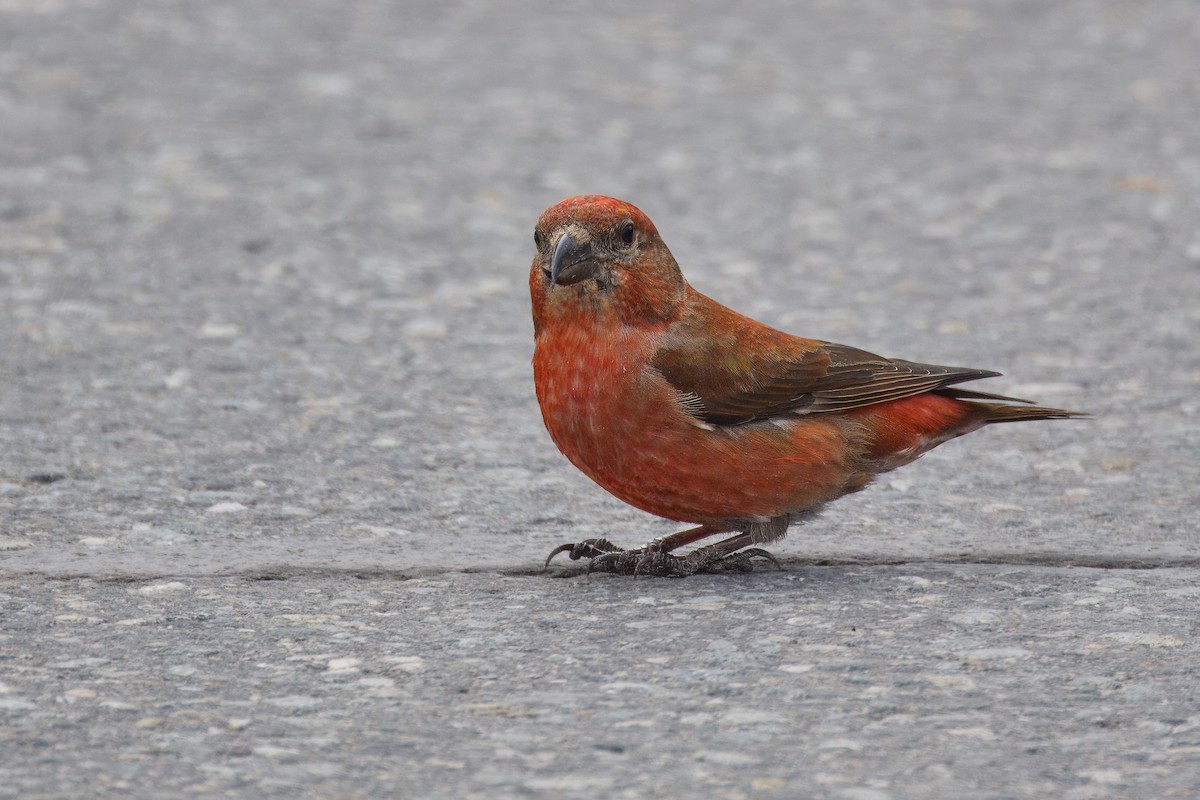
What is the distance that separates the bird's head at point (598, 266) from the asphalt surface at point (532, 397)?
0.72m

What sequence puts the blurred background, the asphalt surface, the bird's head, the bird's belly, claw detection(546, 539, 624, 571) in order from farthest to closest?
the blurred background → claw detection(546, 539, 624, 571) → the bird's head → the bird's belly → the asphalt surface

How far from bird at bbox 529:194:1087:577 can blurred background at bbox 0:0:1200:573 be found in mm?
302

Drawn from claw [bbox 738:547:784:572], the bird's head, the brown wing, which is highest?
the bird's head

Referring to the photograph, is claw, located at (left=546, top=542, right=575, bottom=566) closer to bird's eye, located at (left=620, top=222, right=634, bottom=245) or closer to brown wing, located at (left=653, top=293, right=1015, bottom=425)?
brown wing, located at (left=653, top=293, right=1015, bottom=425)

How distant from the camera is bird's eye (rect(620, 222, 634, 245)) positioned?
15.0 ft

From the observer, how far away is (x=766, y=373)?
4.68m

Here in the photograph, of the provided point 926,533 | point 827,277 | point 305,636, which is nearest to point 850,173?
point 827,277

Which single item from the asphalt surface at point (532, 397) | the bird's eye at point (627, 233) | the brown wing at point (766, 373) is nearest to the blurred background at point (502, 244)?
the asphalt surface at point (532, 397)

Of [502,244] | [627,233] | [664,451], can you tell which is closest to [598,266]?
[627,233]

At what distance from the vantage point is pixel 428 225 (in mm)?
8203

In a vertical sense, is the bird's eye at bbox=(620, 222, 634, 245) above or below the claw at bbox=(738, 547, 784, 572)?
above

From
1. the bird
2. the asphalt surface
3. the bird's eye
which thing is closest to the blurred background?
the asphalt surface

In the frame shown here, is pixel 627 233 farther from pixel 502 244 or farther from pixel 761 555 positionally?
pixel 502 244

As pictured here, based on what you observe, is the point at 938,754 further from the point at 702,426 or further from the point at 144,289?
the point at 144,289
